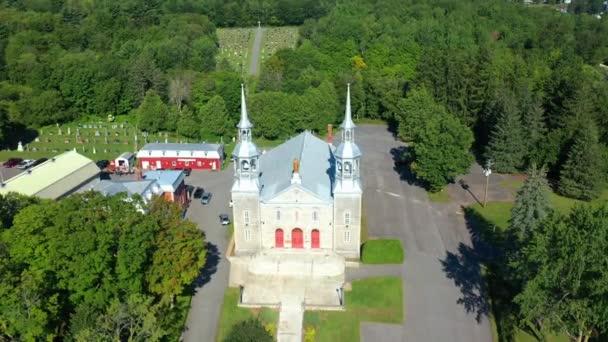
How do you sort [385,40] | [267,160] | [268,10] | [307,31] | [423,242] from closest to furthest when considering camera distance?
[423,242] < [267,160] < [385,40] < [307,31] < [268,10]

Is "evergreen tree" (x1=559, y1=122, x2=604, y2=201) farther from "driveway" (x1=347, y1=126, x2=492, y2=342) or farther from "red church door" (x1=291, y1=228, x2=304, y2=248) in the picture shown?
"red church door" (x1=291, y1=228, x2=304, y2=248)

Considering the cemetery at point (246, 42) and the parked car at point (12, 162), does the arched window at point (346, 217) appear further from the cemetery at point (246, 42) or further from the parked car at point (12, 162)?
the cemetery at point (246, 42)

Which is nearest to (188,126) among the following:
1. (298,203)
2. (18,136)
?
(18,136)

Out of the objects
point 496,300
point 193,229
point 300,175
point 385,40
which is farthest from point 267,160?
point 385,40

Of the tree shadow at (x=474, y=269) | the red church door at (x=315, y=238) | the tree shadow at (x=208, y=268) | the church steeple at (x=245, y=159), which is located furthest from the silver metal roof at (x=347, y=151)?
the tree shadow at (x=208, y=268)

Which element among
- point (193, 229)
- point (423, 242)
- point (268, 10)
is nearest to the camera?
point (193, 229)

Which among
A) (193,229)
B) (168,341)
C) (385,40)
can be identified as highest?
(385,40)

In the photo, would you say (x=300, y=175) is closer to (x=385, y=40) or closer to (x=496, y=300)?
(x=496, y=300)
